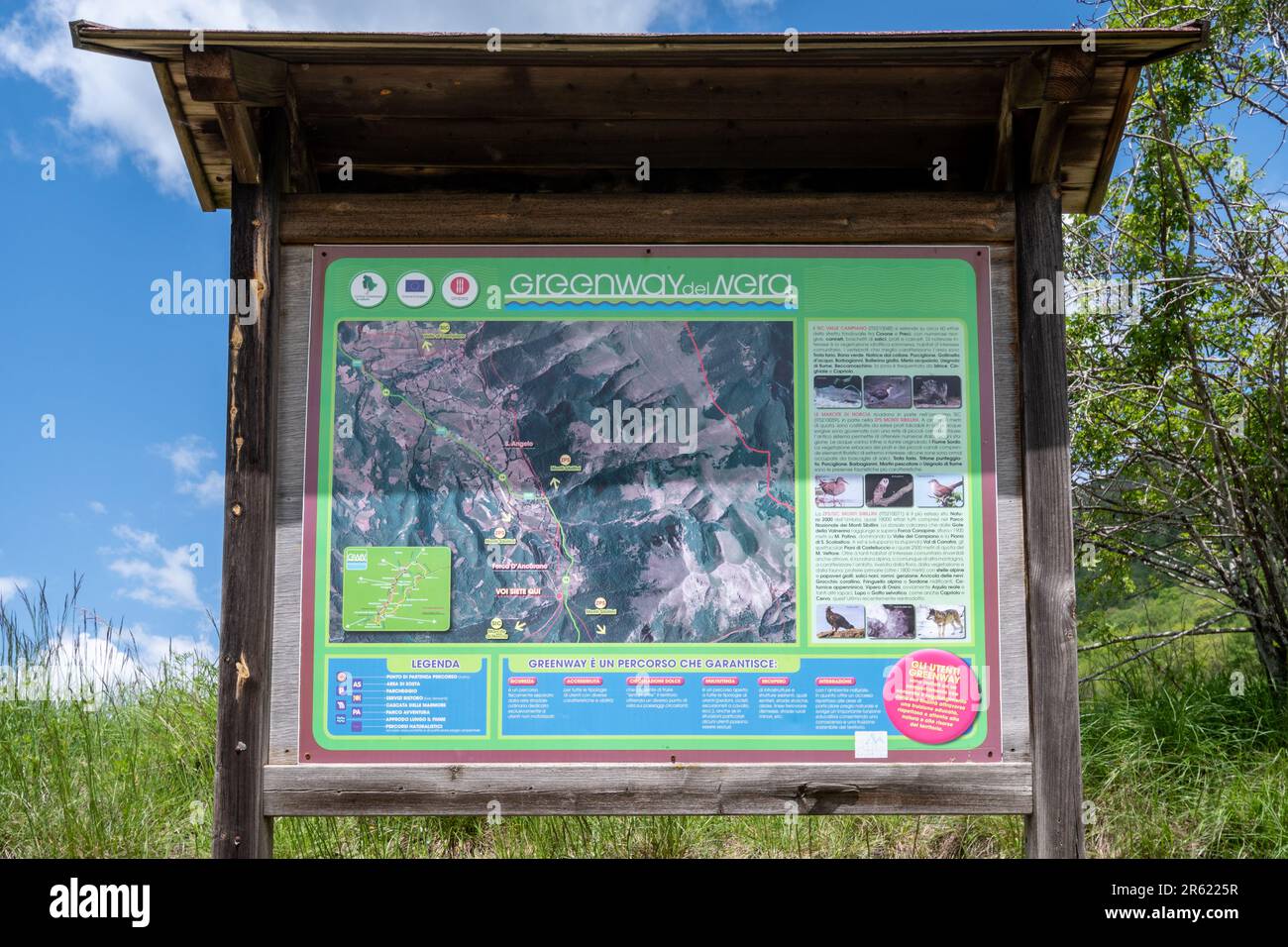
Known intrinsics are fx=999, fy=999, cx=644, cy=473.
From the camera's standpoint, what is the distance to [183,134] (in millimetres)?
3711

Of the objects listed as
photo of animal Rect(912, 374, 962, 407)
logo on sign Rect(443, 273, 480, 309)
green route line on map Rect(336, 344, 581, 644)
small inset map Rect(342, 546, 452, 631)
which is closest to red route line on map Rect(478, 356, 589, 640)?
green route line on map Rect(336, 344, 581, 644)

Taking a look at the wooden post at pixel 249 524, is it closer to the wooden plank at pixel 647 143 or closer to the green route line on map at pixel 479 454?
the green route line on map at pixel 479 454

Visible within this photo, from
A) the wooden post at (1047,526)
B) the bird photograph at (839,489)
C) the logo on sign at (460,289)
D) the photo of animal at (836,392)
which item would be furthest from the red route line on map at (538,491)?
the wooden post at (1047,526)

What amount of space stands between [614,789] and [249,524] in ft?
5.07

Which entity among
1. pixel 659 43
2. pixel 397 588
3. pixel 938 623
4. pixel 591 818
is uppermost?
pixel 659 43

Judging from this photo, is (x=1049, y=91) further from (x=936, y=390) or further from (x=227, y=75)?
(x=227, y=75)

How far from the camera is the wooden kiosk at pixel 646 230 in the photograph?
11.1 ft

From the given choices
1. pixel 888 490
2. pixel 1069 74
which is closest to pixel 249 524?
pixel 888 490

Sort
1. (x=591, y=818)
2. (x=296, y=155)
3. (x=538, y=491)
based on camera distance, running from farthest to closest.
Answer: (x=591, y=818)
(x=296, y=155)
(x=538, y=491)

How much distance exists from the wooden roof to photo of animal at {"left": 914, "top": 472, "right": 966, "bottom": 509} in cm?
113

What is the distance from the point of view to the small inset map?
3.46m

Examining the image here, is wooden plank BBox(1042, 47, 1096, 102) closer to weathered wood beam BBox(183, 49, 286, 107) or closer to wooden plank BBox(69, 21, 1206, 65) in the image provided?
wooden plank BBox(69, 21, 1206, 65)

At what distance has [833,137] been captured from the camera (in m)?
3.91

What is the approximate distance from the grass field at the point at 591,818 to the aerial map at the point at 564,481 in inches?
69.8
